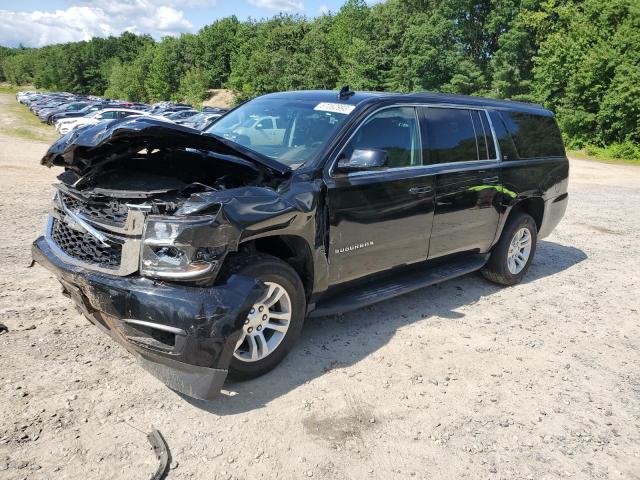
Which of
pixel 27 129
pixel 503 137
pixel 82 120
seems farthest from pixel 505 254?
pixel 27 129

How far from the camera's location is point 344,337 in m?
4.37

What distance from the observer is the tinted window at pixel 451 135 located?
469cm

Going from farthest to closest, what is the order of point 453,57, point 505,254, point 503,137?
point 453,57 < point 505,254 < point 503,137

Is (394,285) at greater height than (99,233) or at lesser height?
lesser

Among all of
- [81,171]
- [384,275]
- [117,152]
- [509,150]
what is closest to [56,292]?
[81,171]

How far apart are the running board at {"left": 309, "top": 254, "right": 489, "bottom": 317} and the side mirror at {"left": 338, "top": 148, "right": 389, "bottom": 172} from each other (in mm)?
1033

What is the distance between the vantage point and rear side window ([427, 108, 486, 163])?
185 inches

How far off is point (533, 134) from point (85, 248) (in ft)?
16.1

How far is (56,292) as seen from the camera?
186 inches

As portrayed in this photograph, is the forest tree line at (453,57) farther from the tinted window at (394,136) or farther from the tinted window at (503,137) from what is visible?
the tinted window at (394,136)

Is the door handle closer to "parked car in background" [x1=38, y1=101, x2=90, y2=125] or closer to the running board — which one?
the running board

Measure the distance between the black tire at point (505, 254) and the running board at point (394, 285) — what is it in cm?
22

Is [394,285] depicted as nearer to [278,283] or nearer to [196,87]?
[278,283]

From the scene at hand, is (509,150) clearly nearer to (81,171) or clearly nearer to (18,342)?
(81,171)
